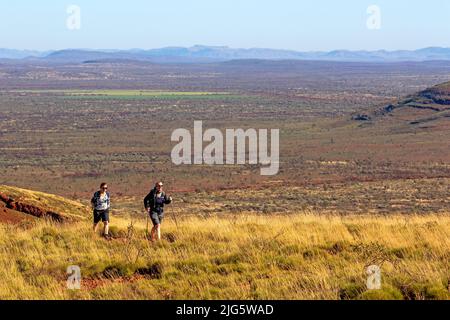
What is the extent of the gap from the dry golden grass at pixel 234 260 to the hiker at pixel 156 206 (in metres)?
0.25

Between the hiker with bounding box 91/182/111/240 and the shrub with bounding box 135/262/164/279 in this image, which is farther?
the hiker with bounding box 91/182/111/240

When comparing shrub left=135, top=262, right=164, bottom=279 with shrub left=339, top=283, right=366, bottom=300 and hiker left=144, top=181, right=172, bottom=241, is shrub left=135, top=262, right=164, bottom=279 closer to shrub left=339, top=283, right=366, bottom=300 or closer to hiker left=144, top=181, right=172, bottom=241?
hiker left=144, top=181, right=172, bottom=241

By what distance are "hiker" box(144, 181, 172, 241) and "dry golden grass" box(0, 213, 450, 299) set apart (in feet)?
0.81

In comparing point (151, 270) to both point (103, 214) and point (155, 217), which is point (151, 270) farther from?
point (103, 214)

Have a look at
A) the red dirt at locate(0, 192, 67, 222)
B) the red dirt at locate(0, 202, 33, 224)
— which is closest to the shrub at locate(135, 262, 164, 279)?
the red dirt at locate(0, 202, 33, 224)

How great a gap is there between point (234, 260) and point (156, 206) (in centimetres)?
240

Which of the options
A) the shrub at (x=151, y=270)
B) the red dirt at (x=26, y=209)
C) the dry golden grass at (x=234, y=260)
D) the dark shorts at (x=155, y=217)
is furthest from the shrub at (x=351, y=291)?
the red dirt at (x=26, y=209)

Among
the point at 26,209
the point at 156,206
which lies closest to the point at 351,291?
the point at 156,206

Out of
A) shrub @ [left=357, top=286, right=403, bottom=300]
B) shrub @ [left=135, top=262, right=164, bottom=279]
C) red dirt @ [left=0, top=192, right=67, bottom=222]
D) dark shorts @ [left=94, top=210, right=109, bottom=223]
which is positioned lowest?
red dirt @ [left=0, top=192, right=67, bottom=222]

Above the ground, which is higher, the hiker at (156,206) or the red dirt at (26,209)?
the hiker at (156,206)

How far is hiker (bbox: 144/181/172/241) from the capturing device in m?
12.5

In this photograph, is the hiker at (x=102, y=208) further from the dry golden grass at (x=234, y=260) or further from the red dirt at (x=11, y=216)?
the red dirt at (x=11, y=216)

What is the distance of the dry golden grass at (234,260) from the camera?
8969mm
